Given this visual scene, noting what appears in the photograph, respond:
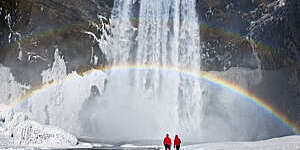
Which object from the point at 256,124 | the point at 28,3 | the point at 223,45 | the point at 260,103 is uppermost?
the point at 28,3

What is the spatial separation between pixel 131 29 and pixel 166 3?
4118 millimetres

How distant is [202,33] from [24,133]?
2144 cm

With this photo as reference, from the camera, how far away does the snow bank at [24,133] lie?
16250 mm

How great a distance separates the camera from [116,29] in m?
33.6

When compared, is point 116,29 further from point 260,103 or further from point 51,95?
point 260,103

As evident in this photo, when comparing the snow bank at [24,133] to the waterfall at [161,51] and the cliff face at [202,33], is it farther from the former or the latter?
the waterfall at [161,51]

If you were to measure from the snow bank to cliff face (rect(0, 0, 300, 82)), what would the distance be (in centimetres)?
1179

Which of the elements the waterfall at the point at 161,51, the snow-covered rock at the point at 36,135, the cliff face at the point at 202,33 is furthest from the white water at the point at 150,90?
the snow-covered rock at the point at 36,135

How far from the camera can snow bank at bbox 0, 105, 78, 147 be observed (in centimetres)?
1625

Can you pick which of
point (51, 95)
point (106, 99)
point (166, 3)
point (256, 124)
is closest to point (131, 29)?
point (166, 3)

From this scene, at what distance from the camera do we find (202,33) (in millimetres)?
33719

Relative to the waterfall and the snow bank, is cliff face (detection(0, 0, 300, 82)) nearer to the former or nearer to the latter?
the waterfall

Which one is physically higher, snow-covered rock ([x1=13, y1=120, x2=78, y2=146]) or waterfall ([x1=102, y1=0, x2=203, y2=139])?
waterfall ([x1=102, y1=0, x2=203, y2=139])

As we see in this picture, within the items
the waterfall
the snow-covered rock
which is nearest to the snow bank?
the snow-covered rock
